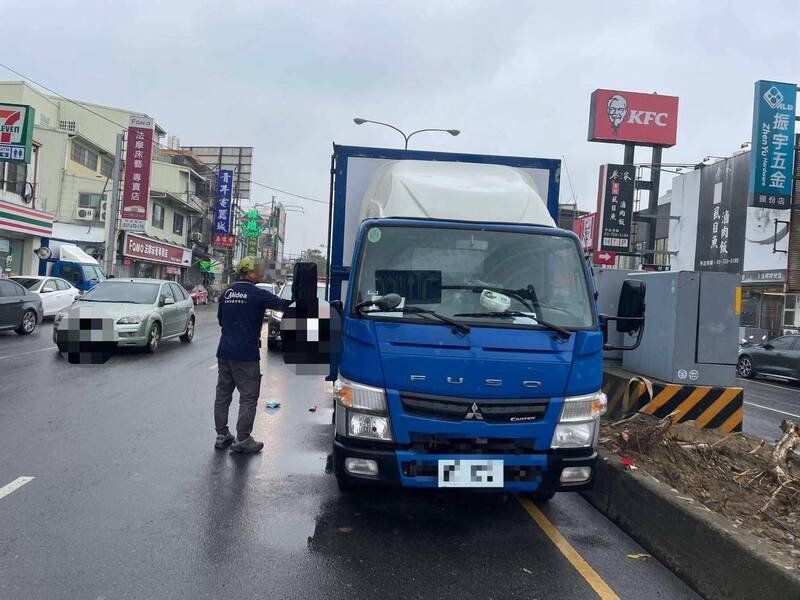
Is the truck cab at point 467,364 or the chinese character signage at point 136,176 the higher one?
the chinese character signage at point 136,176

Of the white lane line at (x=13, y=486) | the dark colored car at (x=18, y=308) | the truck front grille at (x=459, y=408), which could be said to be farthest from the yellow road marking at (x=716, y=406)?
the dark colored car at (x=18, y=308)

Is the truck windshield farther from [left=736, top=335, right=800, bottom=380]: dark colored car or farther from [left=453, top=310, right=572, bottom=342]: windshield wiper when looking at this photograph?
[left=736, top=335, right=800, bottom=380]: dark colored car

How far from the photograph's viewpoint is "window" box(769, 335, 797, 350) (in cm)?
1703

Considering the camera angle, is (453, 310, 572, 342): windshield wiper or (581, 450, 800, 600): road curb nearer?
(581, 450, 800, 600): road curb

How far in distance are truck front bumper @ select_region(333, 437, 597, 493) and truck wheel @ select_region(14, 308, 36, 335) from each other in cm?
1462

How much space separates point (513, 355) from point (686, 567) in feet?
5.36

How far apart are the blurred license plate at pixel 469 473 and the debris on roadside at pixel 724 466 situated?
1484 millimetres

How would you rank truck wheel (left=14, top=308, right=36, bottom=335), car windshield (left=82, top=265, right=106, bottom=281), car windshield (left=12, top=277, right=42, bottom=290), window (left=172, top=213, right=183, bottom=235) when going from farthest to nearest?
window (left=172, top=213, right=183, bottom=235) < car windshield (left=82, top=265, right=106, bottom=281) < car windshield (left=12, top=277, right=42, bottom=290) < truck wheel (left=14, top=308, right=36, bottom=335)

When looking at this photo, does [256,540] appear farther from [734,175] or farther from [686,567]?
[734,175]

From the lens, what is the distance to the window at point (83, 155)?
3481cm

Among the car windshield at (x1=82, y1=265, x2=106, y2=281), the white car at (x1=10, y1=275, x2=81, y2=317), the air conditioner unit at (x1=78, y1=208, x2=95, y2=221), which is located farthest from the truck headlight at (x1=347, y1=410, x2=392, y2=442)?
the air conditioner unit at (x1=78, y1=208, x2=95, y2=221)

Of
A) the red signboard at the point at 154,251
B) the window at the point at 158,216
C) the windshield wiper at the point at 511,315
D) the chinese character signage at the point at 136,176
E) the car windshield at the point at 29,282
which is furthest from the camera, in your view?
the window at the point at 158,216

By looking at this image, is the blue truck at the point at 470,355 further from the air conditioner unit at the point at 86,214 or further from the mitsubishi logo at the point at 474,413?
the air conditioner unit at the point at 86,214

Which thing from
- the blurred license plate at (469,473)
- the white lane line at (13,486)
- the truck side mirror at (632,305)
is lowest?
the white lane line at (13,486)
